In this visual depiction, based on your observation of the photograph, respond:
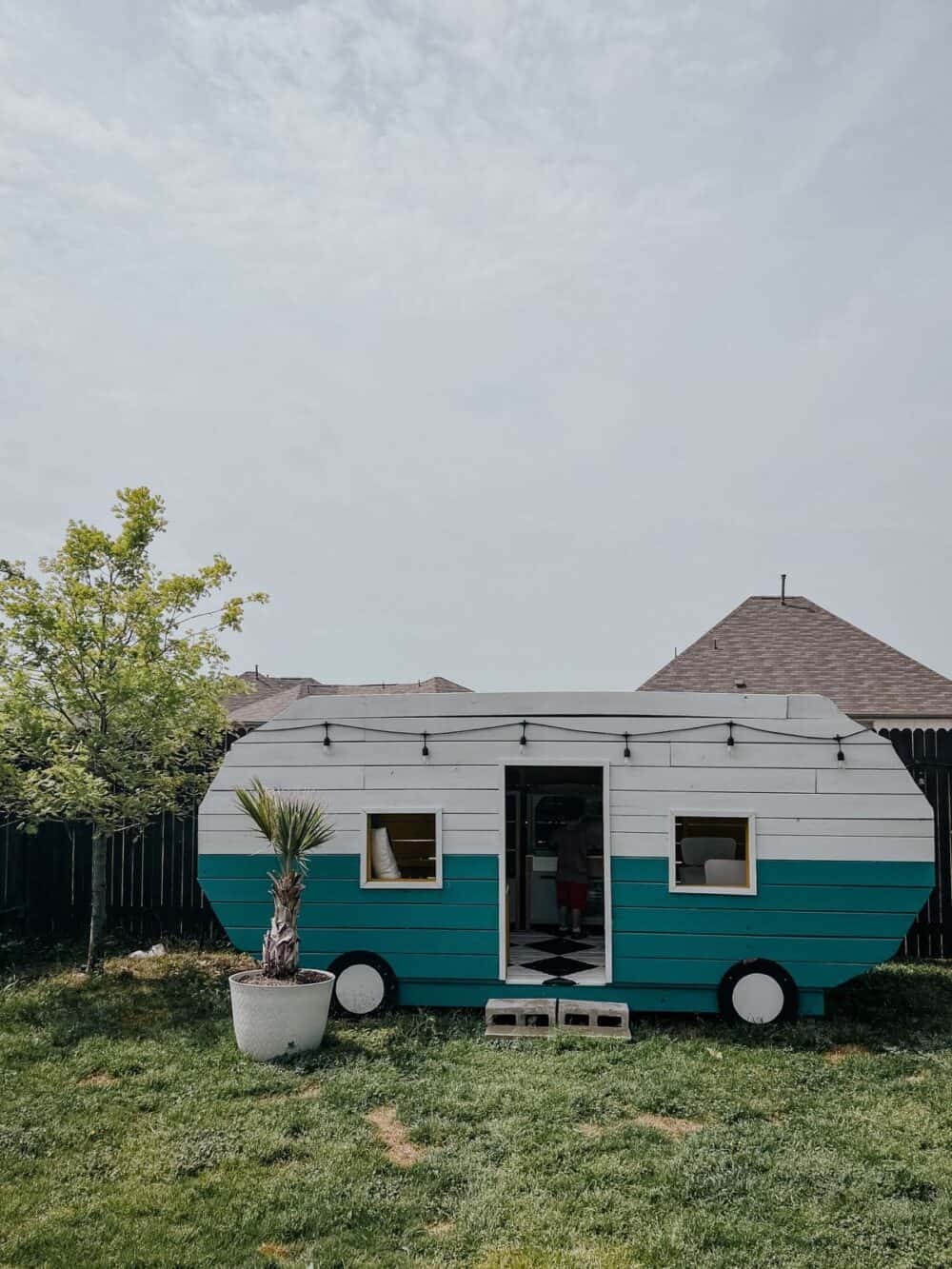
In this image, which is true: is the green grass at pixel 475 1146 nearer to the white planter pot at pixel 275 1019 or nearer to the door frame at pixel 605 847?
the white planter pot at pixel 275 1019

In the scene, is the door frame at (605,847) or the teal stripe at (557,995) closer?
the teal stripe at (557,995)

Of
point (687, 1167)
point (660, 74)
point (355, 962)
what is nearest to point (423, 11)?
point (660, 74)

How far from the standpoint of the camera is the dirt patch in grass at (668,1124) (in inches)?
210

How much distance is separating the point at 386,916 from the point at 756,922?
292 centimetres

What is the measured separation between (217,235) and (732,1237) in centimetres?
821

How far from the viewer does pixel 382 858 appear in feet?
26.7

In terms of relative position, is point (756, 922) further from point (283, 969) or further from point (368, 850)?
point (283, 969)

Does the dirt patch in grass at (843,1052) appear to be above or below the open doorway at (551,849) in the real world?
below

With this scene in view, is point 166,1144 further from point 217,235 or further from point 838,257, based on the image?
point 838,257

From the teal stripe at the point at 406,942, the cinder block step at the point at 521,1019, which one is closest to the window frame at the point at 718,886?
the cinder block step at the point at 521,1019

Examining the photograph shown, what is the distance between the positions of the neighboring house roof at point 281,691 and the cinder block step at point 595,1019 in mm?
6614

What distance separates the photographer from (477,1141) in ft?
16.9

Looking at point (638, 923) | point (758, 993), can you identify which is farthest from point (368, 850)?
point (758, 993)

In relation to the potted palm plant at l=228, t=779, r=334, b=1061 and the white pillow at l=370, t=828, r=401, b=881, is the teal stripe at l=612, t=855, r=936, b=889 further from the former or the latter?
the potted palm plant at l=228, t=779, r=334, b=1061
